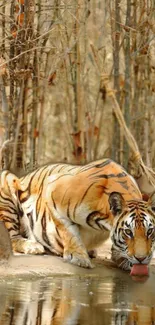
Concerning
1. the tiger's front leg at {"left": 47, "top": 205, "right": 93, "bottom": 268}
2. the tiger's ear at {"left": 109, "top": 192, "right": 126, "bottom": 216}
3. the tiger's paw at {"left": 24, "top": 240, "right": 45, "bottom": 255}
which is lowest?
the tiger's paw at {"left": 24, "top": 240, "right": 45, "bottom": 255}

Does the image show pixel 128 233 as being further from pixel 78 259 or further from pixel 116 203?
pixel 78 259

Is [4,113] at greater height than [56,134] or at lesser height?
greater

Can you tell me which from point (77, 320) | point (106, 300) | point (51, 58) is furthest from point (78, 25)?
point (77, 320)

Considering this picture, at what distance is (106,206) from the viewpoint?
26.8ft

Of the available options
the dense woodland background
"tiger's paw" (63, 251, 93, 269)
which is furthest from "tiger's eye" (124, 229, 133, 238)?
the dense woodland background

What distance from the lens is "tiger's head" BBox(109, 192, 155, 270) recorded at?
25.4ft

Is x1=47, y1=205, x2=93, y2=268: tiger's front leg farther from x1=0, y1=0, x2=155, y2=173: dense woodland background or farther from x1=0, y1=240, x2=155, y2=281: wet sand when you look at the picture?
x1=0, y1=0, x2=155, y2=173: dense woodland background

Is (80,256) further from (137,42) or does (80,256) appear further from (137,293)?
(137,42)

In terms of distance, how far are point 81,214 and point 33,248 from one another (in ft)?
2.00

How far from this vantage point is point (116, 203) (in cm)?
807

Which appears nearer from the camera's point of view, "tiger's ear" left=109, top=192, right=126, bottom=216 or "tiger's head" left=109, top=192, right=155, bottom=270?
"tiger's head" left=109, top=192, right=155, bottom=270

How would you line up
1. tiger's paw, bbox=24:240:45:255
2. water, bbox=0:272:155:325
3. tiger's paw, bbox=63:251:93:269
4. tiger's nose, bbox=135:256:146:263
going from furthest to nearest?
1. tiger's paw, bbox=24:240:45:255
2. tiger's paw, bbox=63:251:93:269
3. tiger's nose, bbox=135:256:146:263
4. water, bbox=0:272:155:325

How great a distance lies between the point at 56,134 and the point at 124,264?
30.5 feet

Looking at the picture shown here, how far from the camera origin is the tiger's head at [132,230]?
305 inches
